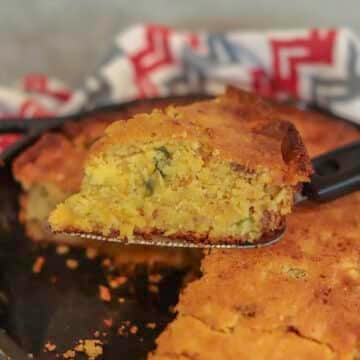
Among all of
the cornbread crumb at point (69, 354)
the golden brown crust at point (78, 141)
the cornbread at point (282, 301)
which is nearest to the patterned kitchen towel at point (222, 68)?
the golden brown crust at point (78, 141)

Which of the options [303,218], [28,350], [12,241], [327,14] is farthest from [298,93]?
[28,350]

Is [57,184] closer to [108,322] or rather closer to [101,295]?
[101,295]

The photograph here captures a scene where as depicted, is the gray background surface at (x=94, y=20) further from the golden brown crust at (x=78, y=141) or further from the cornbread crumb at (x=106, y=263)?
the cornbread crumb at (x=106, y=263)

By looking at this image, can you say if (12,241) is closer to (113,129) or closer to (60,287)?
(60,287)

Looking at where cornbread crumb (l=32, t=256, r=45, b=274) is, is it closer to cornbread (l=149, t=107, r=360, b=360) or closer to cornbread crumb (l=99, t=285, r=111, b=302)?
cornbread crumb (l=99, t=285, r=111, b=302)

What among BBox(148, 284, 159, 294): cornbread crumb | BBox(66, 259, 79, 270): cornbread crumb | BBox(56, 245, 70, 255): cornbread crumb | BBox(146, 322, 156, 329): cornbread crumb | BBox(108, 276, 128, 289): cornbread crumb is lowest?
BBox(146, 322, 156, 329): cornbread crumb

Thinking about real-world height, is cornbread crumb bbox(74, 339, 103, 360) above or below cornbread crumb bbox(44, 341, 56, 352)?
below

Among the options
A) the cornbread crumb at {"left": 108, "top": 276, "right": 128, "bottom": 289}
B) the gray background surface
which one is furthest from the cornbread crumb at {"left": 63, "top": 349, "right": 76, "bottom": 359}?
the gray background surface
